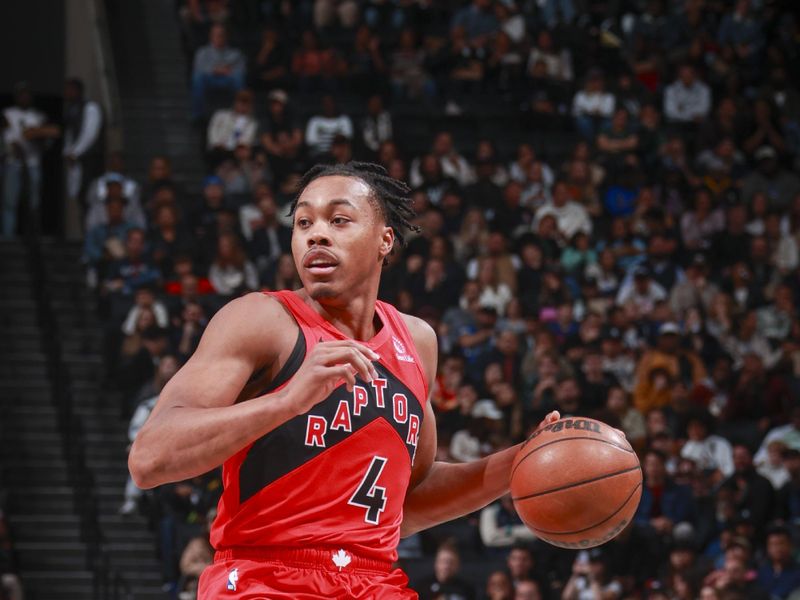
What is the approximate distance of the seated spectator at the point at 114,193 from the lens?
46.8ft

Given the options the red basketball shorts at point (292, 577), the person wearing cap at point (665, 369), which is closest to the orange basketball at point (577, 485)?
the red basketball shorts at point (292, 577)

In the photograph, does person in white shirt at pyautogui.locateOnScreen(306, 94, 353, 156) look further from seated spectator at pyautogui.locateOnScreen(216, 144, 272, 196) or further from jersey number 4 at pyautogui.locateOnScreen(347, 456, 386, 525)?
jersey number 4 at pyautogui.locateOnScreen(347, 456, 386, 525)

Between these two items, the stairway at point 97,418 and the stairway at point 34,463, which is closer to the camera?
the stairway at point 34,463

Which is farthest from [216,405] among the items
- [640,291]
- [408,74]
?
[408,74]

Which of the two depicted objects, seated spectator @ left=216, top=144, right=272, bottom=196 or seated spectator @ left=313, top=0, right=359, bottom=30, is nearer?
seated spectator @ left=216, top=144, right=272, bottom=196

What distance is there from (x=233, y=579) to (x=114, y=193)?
1051 centimetres

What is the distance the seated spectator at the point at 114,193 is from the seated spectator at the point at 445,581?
17.7 feet

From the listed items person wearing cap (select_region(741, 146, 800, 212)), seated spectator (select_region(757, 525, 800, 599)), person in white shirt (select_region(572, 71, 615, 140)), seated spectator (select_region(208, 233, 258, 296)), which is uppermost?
person in white shirt (select_region(572, 71, 615, 140))

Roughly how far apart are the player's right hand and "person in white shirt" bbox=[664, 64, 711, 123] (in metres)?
15.0

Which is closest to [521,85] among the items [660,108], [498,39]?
[498,39]

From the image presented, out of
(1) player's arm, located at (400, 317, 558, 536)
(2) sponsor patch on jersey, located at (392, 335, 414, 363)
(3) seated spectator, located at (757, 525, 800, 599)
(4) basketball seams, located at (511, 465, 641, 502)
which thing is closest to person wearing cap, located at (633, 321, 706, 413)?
(3) seated spectator, located at (757, 525, 800, 599)

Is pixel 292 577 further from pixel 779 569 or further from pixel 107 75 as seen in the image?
pixel 107 75

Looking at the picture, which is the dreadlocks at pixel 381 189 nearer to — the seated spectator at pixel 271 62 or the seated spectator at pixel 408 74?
the seated spectator at pixel 271 62

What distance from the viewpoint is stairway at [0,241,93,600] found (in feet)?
38.1
